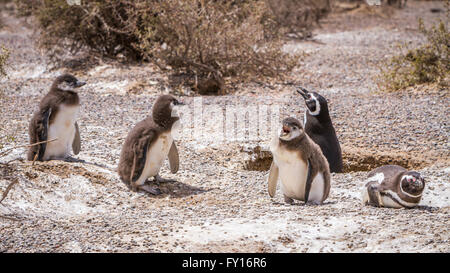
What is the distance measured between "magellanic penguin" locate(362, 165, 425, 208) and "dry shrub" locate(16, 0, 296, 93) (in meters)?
4.68

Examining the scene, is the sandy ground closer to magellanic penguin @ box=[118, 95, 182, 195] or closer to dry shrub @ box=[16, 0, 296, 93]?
magellanic penguin @ box=[118, 95, 182, 195]

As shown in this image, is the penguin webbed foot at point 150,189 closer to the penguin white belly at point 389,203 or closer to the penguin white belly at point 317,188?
the penguin white belly at point 317,188

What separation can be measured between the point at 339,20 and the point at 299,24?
3139 millimetres

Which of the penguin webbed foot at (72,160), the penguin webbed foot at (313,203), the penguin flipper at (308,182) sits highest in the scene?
the penguin flipper at (308,182)

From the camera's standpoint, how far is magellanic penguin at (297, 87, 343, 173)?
5.91 meters

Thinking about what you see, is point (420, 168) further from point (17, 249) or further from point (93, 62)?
point (93, 62)

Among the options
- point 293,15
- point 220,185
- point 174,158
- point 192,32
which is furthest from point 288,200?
point 293,15

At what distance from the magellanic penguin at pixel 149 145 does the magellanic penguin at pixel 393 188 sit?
1.71 metres

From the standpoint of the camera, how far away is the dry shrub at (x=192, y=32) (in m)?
9.12

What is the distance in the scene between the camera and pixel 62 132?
5.61m

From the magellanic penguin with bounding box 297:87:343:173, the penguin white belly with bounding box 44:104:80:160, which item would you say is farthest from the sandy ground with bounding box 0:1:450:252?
the magellanic penguin with bounding box 297:87:343:173

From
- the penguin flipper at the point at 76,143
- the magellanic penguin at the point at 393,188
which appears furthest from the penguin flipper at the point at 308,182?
the penguin flipper at the point at 76,143

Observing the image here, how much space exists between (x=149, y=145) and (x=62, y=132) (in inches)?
40.6

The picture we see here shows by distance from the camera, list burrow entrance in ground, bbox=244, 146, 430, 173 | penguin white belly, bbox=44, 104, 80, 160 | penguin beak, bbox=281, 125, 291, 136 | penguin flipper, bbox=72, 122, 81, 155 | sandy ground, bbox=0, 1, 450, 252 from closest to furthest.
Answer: sandy ground, bbox=0, 1, 450, 252 → penguin beak, bbox=281, 125, 291, 136 → penguin white belly, bbox=44, 104, 80, 160 → penguin flipper, bbox=72, 122, 81, 155 → burrow entrance in ground, bbox=244, 146, 430, 173
